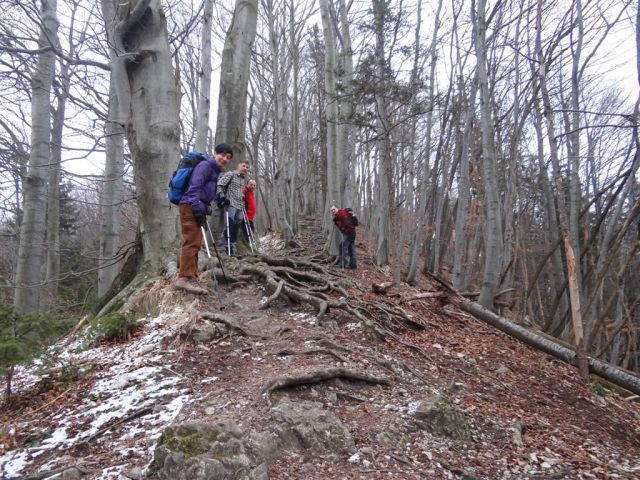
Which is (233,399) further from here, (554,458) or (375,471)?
(554,458)

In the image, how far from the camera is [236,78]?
7.25 meters

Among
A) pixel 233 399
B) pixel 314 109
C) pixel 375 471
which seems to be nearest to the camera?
pixel 375 471

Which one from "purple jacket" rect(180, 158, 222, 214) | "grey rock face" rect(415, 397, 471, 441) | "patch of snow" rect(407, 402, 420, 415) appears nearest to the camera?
"grey rock face" rect(415, 397, 471, 441)

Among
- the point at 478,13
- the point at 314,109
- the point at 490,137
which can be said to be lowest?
the point at 490,137

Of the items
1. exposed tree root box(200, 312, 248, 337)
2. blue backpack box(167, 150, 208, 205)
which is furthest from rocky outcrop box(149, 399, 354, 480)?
blue backpack box(167, 150, 208, 205)

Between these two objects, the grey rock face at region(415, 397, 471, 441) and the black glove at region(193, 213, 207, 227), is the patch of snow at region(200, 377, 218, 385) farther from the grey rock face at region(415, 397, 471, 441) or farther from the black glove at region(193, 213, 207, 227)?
the black glove at region(193, 213, 207, 227)

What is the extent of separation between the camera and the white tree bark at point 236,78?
23.6ft

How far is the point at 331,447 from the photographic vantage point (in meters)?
2.72

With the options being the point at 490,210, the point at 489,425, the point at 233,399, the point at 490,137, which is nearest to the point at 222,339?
the point at 233,399

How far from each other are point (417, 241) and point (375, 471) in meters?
8.18

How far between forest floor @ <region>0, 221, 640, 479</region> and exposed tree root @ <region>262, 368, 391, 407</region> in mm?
13

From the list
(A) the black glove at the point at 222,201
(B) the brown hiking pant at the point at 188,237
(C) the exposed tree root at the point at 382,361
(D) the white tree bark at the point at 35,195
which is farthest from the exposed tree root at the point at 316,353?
(D) the white tree bark at the point at 35,195

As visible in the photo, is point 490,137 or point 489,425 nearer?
point 489,425

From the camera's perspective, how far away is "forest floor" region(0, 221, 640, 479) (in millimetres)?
2647
